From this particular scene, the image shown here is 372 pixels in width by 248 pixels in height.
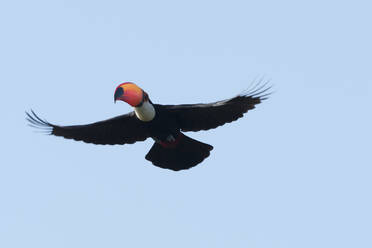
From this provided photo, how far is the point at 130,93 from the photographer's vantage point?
16.6m

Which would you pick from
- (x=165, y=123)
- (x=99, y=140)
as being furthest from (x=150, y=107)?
(x=99, y=140)

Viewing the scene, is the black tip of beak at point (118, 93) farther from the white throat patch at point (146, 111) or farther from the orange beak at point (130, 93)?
the white throat patch at point (146, 111)

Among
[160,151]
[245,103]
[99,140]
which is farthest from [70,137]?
[245,103]

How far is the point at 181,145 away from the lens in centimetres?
1745

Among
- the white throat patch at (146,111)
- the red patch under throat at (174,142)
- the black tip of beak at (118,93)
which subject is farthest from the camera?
the red patch under throat at (174,142)

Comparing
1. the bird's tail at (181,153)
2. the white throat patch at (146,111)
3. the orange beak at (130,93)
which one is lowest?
the bird's tail at (181,153)

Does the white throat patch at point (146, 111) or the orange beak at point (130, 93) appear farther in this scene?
the white throat patch at point (146, 111)

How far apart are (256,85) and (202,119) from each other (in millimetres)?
1477

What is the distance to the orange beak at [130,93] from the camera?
1647 cm

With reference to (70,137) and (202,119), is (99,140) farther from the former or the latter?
(202,119)

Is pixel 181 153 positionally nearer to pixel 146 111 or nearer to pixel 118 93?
pixel 146 111

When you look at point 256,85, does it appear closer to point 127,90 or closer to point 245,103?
point 245,103

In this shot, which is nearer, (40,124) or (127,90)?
(127,90)

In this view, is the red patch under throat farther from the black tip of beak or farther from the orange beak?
the black tip of beak
